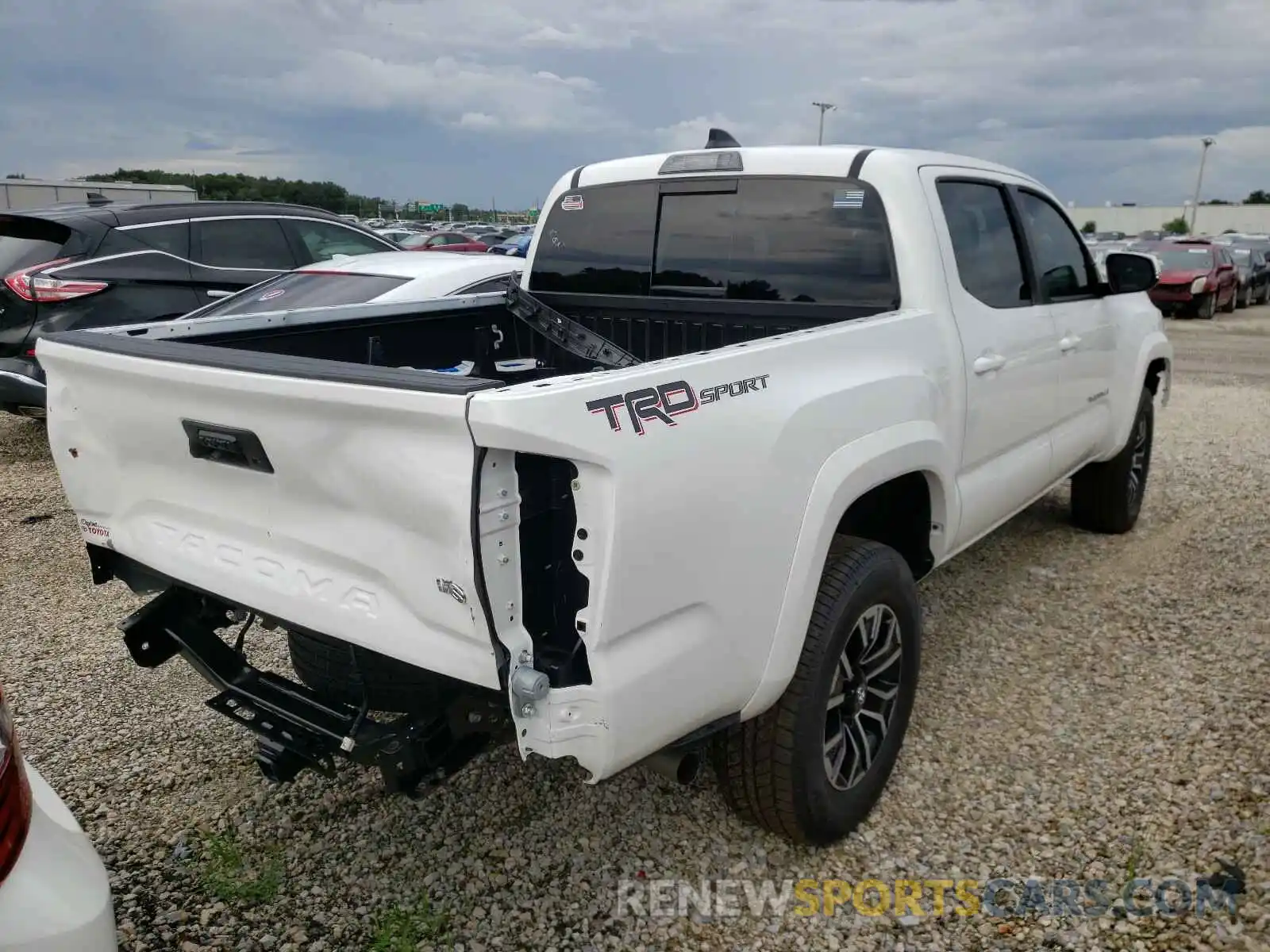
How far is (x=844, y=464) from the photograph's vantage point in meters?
2.47

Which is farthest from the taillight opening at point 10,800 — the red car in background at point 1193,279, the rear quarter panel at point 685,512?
the red car in background at point 1193,279

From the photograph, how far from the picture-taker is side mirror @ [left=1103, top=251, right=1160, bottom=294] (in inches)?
174

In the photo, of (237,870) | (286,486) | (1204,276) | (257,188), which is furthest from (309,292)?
(257,188)

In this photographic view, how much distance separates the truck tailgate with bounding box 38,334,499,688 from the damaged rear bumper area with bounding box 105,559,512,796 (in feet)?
0.51

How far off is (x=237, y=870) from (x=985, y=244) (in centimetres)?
338

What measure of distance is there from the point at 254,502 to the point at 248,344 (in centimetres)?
102

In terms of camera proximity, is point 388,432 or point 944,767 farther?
point 944,767

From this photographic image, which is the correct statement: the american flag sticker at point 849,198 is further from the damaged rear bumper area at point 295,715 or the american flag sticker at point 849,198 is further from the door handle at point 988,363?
the damaged rear bumper area at point 295,715

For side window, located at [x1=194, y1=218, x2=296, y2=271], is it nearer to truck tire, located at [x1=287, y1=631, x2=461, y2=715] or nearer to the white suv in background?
truck tire, located at [x1=287, y1=631, x2=461, y2=715]

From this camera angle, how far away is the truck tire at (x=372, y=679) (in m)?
2.12

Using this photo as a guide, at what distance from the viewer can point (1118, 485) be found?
5.28 m

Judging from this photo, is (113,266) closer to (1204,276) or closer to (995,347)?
(995,347)

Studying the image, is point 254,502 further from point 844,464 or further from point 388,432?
point 844,464

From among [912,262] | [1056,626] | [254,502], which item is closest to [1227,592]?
[1056,626]
